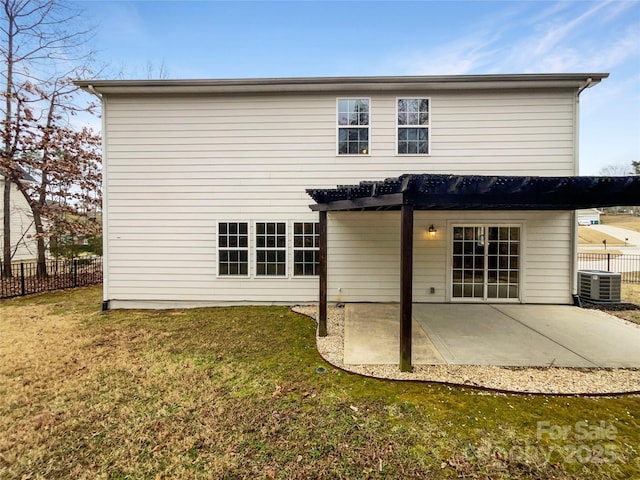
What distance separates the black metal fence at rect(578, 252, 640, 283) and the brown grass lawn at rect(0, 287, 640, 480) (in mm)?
12422

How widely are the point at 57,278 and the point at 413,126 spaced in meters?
12.3

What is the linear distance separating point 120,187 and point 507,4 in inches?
521

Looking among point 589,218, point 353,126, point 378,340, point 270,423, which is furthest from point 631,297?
point 589,218

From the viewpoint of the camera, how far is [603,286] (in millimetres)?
6703

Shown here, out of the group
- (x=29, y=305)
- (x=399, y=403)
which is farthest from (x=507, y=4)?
(x=29, y=305)

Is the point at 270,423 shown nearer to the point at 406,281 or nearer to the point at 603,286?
the point at 406,281

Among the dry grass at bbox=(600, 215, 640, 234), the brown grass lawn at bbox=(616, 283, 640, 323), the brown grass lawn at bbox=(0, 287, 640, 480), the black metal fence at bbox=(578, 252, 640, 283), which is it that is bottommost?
the brown grass lawn at bbox=(0, 287, 640, 480)

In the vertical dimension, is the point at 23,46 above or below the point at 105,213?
above

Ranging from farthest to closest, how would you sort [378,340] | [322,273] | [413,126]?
[413,126]
[322,273]
[378,340]

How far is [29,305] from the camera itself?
741 centimetres

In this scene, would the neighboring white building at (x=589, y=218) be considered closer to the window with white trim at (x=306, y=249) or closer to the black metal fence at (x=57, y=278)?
the window with white trim at (x=306, y=249)

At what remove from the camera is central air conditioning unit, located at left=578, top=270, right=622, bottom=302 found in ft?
21.8

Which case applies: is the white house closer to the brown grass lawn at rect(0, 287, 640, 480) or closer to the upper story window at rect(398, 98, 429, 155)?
the upper story window at rect(398, 98, 429, 155)

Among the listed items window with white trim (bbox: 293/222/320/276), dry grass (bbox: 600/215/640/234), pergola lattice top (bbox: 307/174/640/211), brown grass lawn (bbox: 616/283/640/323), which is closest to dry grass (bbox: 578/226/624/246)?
dry grass (bbox: 600/215/640/234)
